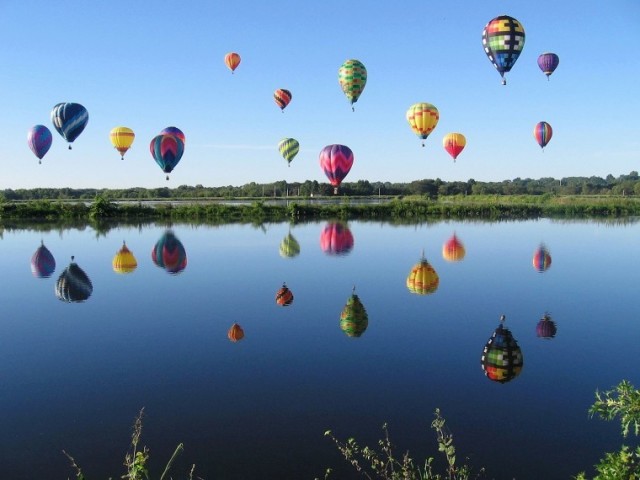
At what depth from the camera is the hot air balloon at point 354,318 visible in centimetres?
959

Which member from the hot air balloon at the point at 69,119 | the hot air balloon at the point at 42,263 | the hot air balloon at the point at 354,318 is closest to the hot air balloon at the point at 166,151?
the hot air balloon at the point at 69,119

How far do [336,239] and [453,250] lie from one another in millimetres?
5402

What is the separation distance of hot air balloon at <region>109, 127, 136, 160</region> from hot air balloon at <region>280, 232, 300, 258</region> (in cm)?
1152

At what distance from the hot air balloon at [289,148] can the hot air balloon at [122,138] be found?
26.4 ft

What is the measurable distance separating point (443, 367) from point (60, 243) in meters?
18.4

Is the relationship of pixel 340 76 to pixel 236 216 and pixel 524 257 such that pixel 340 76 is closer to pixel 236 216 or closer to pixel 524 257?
pixel 524 257

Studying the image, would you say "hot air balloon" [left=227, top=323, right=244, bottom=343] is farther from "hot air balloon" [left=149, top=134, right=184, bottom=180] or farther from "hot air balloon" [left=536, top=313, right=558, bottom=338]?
"hot air balloon" [left=149, top=134, right=184, bottom=180]

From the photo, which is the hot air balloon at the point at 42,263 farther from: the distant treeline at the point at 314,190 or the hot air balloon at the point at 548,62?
the distant treeline at the point at 314,190

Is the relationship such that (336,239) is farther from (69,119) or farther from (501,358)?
(501,358)

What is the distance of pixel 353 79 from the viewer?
23.0m

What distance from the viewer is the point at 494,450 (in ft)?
17.6

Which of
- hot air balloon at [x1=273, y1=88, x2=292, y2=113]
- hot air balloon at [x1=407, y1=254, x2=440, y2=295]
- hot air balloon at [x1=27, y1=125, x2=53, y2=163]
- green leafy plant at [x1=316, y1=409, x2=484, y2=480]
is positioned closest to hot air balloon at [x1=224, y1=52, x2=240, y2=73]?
hot air balloon at [x1=273, y1=88, x2=292, y2=113]

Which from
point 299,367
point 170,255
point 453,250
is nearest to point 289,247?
point 170,255

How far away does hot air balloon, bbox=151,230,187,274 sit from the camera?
16.4 m
